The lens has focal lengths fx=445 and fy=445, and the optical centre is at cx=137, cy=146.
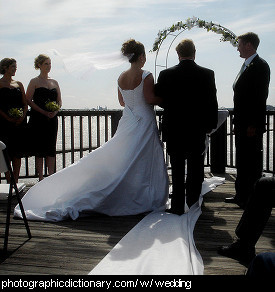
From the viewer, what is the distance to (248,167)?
4734mm

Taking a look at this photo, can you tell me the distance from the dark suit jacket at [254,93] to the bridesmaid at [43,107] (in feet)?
8.09

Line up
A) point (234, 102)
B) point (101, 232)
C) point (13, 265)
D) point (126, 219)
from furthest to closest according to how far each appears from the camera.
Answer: point (234, 102) → point (126, 219) → point (101, 232) → point (13, 265)

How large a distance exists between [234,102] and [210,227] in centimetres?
142

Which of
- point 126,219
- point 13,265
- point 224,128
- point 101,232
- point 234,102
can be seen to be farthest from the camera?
point 224,128

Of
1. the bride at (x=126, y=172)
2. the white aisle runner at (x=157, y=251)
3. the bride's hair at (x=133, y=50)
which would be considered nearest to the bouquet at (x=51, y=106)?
the bride at (x=126, y=172)

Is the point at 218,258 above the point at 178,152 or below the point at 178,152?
below

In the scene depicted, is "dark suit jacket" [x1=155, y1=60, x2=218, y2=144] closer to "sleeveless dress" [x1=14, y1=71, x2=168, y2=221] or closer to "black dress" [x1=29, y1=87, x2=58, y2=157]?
"sleeveless dress" [x1=14, y1=71, x2=168, y2=221]

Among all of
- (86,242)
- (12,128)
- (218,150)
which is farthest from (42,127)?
(218,150)

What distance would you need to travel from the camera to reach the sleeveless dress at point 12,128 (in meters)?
5.63

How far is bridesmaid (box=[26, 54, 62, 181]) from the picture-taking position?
5754 millimetres

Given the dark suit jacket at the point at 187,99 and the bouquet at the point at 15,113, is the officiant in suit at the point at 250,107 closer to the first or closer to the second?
the dark suit jacket at the point at 187,99

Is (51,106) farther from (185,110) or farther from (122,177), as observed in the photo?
(185,110)

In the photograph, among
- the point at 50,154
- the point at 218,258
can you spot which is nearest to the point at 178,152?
the point at 218,258
